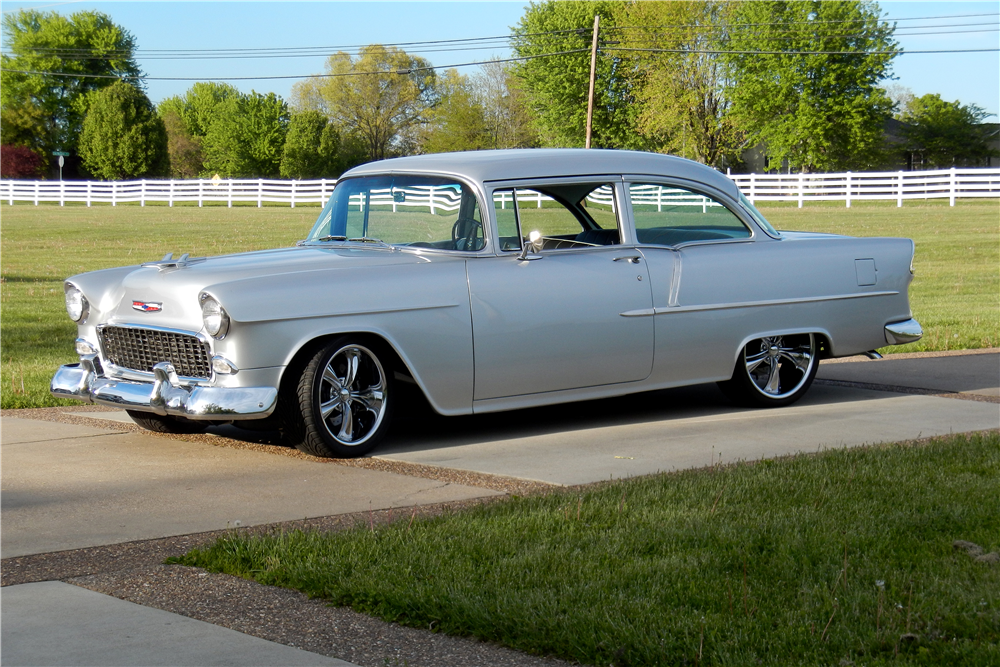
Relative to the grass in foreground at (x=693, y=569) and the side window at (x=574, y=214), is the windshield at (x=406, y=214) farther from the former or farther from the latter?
the grass in foreground at (x=693, y=569)

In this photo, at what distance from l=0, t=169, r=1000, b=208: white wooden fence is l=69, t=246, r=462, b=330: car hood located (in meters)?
32.5

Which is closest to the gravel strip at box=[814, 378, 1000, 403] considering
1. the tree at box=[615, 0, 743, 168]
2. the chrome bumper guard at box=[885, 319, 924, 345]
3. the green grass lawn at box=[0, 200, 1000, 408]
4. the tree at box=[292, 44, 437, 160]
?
the chrome bumper guard at box=[885, 319, 924, 345]

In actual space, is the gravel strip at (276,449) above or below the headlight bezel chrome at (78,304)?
below

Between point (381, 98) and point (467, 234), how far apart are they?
7512cm

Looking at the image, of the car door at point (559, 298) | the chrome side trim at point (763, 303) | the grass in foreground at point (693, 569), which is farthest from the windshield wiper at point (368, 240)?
the grass in foreground at point (693, 569)

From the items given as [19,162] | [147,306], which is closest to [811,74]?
[19,162]

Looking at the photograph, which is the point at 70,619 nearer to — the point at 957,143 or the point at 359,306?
the point at 359,306

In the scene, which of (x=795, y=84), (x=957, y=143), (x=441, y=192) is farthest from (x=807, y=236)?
(x=957, y=143)

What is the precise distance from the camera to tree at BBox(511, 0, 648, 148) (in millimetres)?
66562

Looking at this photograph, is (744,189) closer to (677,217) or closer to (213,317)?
(677,217)

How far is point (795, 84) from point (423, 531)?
209 ft

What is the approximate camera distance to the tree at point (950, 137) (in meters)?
79.9

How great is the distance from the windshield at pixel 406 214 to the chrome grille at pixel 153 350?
1399 mm

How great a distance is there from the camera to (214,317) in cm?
572
